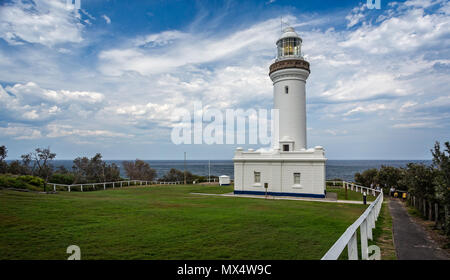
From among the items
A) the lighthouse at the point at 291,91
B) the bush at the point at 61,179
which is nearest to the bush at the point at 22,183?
the bush at the point at 61,179

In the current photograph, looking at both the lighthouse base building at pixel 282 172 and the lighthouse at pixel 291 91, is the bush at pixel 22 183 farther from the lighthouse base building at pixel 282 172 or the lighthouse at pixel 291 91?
the lighthouse at pixel 291 91

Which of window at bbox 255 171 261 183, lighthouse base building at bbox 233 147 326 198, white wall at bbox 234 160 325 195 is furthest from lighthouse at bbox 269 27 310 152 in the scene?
window at bbox 255 171 261 183

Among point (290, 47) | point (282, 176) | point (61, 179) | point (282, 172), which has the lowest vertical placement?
point (61, 179)

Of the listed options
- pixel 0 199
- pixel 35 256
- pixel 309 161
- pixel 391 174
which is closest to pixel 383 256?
pixel 35 256

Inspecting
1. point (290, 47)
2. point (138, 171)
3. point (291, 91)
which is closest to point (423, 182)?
point (291, 91)

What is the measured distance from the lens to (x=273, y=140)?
23.7 m

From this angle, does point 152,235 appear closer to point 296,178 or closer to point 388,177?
point 296,178

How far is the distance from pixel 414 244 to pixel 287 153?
13844 millimetres

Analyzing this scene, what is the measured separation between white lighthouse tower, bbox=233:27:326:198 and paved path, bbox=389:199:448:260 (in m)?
Result: 10.1

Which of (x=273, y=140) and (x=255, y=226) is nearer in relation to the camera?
(x=255, y=226)

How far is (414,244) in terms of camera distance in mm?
6980

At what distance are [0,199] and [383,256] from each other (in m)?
12.4
